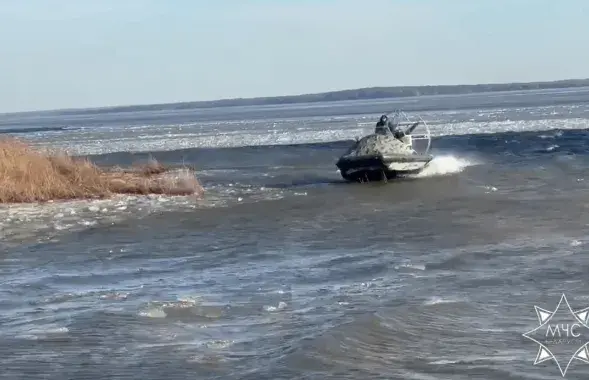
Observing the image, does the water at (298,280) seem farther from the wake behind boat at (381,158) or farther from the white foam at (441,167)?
the white foam at (441,167)

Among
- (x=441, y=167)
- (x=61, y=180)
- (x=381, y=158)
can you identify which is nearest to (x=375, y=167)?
(x=381, y=158)

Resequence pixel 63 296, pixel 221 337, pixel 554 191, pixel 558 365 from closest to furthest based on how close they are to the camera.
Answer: pixel 558 365 < pixel 221 337 < pixel 63 296 < pixel 554 191

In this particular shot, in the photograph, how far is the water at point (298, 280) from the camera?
8.90 m

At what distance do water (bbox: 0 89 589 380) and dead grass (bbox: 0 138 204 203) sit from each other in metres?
0.85

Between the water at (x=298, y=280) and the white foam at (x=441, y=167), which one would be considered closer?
the water at (x=298, y=280)

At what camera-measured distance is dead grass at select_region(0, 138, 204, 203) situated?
76.7 feet

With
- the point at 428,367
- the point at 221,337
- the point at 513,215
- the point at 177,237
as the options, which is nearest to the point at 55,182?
the point at 177,237

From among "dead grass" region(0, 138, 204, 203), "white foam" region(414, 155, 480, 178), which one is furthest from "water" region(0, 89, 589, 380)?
"white foam" region(414, 155, 480, 178)

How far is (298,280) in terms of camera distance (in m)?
12.8

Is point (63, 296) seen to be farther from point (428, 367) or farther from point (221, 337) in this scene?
point (428, 367)

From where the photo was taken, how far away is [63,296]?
12.3 meters

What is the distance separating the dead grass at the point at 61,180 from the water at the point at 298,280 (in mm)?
846

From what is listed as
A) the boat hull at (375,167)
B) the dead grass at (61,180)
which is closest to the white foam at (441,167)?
the boat hull at (375,167)

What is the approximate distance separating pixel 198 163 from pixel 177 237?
2210cm
